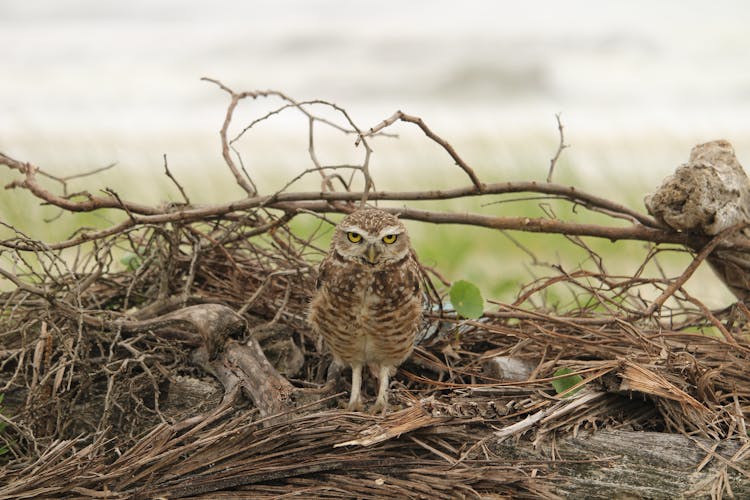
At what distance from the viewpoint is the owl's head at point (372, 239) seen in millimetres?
3039

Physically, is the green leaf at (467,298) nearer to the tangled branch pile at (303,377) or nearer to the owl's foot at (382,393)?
the tangled branch pile at (303,377)

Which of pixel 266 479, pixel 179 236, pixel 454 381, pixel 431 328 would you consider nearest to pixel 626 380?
pixel 454 381

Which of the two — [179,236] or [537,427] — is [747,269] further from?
[179,236]

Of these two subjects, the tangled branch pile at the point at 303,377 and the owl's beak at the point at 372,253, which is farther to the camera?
the owl's beak at the point at 372,253

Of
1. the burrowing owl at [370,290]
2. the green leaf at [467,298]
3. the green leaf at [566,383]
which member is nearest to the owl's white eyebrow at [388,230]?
the burrowing owl at [370,290]

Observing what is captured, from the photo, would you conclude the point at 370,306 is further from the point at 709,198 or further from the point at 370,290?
the point at 709,198

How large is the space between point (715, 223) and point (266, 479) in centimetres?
223

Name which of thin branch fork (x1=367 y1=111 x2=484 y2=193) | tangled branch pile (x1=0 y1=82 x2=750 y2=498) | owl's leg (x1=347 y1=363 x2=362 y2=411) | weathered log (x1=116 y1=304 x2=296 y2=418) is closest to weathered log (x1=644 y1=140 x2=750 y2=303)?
tangled branch pile (x1=0 y1=82 x2=750 y2=498)

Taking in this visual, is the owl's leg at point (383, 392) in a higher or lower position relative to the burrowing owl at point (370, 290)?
lower

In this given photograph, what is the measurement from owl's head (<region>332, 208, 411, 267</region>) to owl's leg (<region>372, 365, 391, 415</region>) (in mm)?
476

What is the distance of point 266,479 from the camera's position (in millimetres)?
2648

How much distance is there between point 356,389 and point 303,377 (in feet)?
1.24

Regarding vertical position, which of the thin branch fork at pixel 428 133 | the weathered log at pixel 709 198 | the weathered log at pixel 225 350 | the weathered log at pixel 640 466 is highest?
the thin branch fork at pixel 428 133

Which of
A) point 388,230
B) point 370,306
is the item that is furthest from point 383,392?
point 388,230
